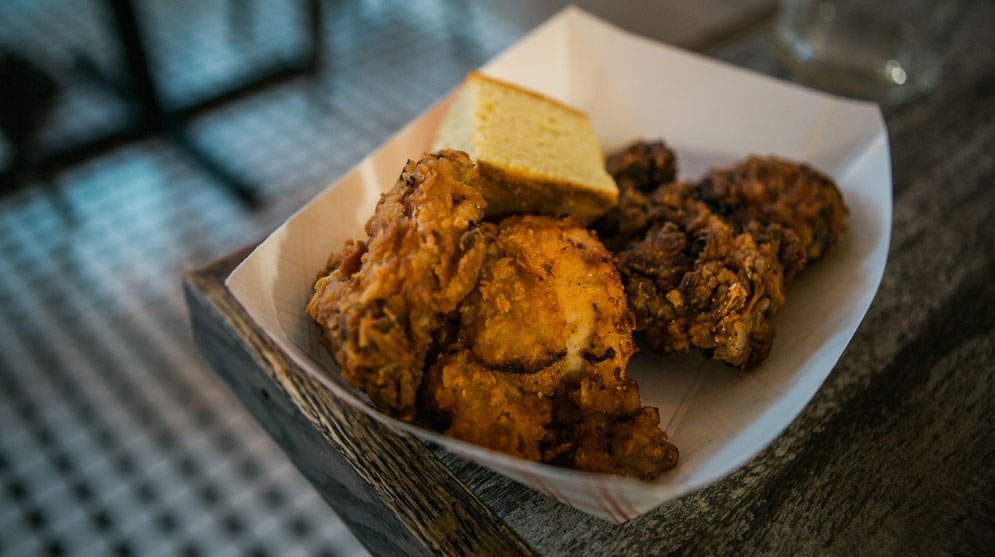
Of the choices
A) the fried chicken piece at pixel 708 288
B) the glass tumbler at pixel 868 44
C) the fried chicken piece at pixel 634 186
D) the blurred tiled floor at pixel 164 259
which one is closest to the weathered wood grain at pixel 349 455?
the fried chicken piece at pixel 708 288

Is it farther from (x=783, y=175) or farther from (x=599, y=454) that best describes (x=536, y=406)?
(x=783, y=175)

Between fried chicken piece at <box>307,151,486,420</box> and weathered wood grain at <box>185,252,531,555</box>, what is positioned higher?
fried chicken piece at <box>307,151,486,420</box>

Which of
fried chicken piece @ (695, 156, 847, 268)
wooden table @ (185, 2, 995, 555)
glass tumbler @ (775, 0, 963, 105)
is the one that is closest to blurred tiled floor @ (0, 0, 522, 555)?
wooden table @ (185, 2, 995, 555)

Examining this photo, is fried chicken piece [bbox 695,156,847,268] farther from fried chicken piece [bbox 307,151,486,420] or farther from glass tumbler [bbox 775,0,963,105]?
glass tumbler [bbox 775,0,963,105]

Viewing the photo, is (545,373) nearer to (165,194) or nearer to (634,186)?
(634,186)

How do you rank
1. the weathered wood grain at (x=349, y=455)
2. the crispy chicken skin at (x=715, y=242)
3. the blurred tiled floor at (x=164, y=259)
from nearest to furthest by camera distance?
1. the weathered wood grain at (x=349, y=455)
2. the crispy chicken skin at (x=715, y=242)
3. the blurred tiled floor at (x=164, y=259)

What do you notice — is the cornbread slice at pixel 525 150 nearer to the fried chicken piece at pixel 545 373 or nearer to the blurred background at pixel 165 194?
the fried chicken piece at pixel 545 373

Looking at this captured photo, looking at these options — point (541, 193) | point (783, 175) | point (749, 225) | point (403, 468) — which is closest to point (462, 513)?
point (403, 468)
